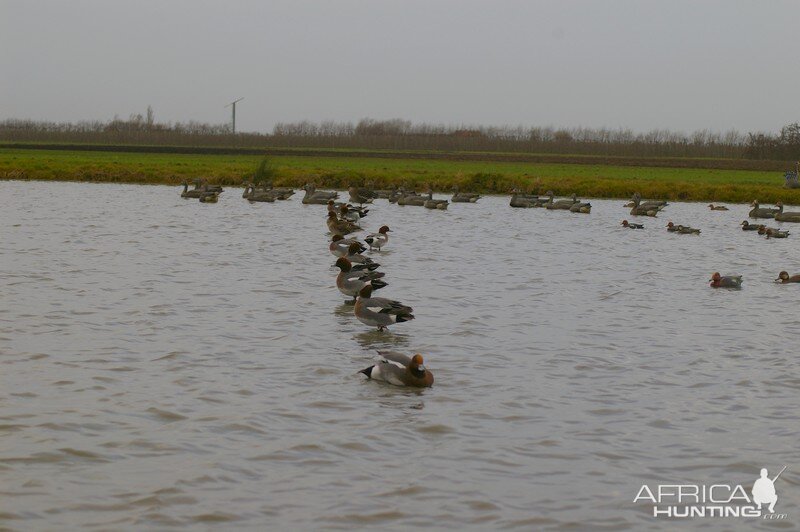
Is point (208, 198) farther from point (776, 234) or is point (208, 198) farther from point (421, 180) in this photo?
point (776, 234)

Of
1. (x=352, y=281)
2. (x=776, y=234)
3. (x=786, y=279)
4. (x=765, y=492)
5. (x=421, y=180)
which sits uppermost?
(x=421, y=180)

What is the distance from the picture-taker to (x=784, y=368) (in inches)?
511

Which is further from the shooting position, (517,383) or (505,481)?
(517,383)

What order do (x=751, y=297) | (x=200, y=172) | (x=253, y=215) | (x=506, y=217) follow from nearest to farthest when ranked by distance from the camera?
(x=751, y=297) → (x=253, y=215) → (x=506, y=217) → (x=200, y=172)

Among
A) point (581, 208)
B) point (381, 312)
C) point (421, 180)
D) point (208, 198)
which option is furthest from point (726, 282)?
point (421, 180)

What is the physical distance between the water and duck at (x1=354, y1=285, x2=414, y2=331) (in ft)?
1.12

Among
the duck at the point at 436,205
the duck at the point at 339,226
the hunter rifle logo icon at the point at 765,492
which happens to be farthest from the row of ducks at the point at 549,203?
the hunter rifle logo icon at the point at 765,492

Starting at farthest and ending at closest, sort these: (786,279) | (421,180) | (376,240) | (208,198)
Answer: (421,180) → (208,198) → (376,240) → (786,279)

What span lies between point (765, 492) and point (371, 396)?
4392 millimetres

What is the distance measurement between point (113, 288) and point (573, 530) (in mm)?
12367

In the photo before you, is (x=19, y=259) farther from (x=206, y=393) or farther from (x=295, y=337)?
(x=206, y=393)

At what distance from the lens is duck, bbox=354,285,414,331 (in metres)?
14.0

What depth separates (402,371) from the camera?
11156 mm

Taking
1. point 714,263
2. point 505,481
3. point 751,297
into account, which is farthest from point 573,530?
point 714,263
